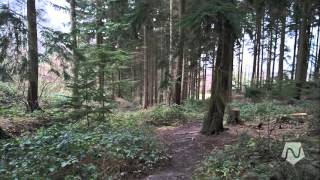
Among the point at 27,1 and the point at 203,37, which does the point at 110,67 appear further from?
the point at 27,1

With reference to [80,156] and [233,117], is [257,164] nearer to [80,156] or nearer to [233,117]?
[80,156]

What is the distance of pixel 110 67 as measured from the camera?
12.1m

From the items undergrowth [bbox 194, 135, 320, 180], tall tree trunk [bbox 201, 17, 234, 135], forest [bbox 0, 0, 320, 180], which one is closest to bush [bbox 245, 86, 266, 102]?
forest [bbox 0, 0, 320, 180]

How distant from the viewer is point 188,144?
9773mm

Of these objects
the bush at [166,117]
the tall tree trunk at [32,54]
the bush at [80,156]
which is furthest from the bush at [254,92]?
the tall tree trunk at [32,54]

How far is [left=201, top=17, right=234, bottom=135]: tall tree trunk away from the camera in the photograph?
32.4 ft

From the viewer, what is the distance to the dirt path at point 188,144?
754 cm

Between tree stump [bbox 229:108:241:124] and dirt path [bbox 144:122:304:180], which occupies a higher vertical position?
tree stump [bbox 229:108:241:124]

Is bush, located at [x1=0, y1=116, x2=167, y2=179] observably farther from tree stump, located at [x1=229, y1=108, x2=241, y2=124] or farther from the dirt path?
tree stump, located at [x1=229, y1=108, x2=241, y2=124]

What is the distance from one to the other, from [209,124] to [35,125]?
606 cm

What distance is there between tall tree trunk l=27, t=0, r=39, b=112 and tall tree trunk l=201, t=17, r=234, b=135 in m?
6.94

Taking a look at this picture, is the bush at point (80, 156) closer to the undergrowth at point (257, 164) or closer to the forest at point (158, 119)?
the forest at point (158, 119)

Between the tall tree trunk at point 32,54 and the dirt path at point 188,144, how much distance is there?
532cm

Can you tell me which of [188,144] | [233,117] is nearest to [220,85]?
[188,144]
